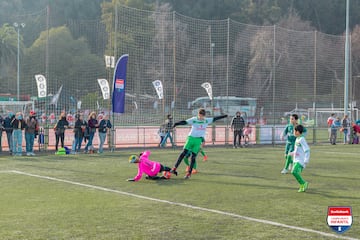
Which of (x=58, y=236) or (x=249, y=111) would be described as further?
(x=249, y=111)

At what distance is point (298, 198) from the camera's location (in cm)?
1044

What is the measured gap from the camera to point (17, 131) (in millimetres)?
20672

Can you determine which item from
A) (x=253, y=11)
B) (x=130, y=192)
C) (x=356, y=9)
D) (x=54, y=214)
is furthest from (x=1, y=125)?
(x=356, y=9)

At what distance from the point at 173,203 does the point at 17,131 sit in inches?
499

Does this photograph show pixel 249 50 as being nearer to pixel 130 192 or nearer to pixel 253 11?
pixel 130 192

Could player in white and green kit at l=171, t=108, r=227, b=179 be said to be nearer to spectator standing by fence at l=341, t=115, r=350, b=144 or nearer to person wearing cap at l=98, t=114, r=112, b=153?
person wearing cap at l=98, t=114, r=112, b=153

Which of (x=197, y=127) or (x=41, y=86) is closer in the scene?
(x=197, y=127)

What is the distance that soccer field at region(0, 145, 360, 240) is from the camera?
752 centimetres

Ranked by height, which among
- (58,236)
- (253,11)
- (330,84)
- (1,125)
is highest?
(253,11)

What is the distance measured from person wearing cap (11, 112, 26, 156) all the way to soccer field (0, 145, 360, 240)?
427cm

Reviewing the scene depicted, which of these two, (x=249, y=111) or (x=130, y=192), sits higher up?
(x=249, y=111)

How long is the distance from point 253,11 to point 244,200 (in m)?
60.2

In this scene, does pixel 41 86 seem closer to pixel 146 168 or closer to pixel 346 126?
pixel 146 168

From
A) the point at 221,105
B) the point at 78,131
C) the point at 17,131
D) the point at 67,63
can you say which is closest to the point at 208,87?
the point at 221,105
